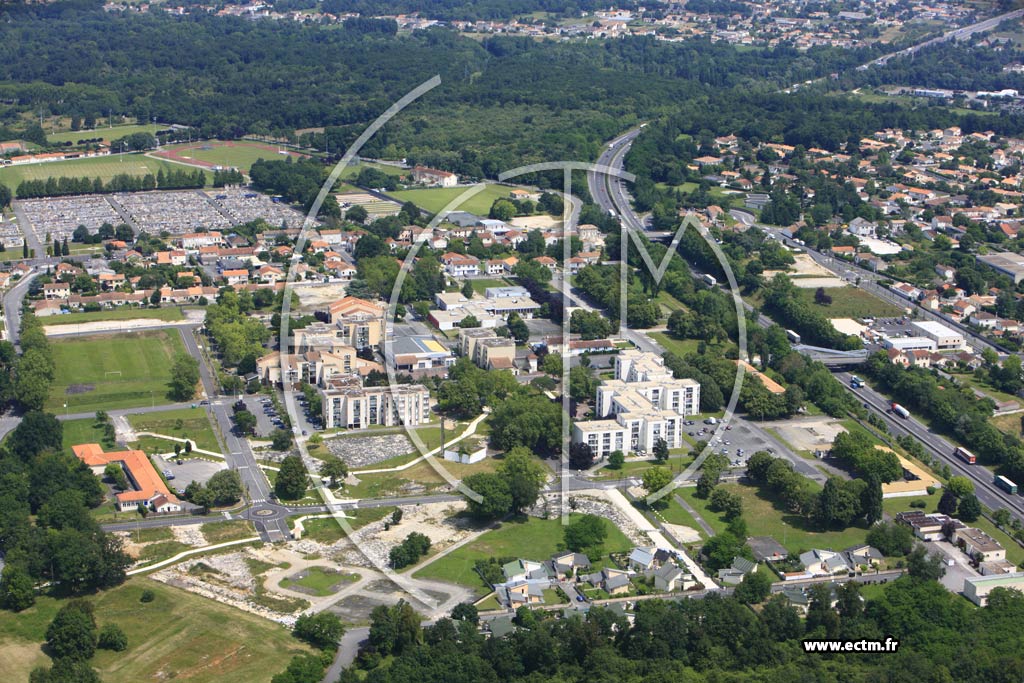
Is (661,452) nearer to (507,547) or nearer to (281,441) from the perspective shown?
(507,547)

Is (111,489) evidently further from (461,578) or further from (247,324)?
(247,324)

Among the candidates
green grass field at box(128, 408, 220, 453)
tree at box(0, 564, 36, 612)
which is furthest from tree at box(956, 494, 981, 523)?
tree at box(0, 564, 36, 612)

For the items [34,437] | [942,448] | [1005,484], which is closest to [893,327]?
[942,448]

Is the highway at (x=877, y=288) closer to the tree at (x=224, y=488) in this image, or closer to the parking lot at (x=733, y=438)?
the parking lot at (x=733, y=438)

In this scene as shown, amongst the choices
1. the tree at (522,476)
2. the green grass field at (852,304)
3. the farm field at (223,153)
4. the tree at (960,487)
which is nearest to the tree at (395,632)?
the tree at (522,476)

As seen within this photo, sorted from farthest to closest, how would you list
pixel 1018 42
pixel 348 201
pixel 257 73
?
pixel 1018 42 < pixel 257 73 < pixel 348 201

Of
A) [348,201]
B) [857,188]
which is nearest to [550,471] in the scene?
[348,201]

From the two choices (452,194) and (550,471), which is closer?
(550,471)
